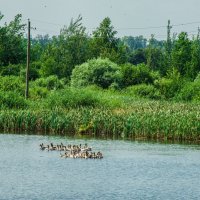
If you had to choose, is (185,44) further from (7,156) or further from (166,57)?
(7,156)

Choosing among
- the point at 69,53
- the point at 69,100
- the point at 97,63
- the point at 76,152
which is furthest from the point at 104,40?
the point at 76,152

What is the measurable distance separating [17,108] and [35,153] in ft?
60.1

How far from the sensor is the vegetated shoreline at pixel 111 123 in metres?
48.5

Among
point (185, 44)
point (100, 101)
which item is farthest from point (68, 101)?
point (185, 44)

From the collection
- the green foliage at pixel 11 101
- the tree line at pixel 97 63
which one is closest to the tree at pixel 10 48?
the tree line at pixel 97 63

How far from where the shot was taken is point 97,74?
8106 centimetres

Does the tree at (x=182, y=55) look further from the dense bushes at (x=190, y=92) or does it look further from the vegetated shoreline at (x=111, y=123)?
the vegetated shoreline at (x=111, y=123)

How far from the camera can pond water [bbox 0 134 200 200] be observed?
98.6ft

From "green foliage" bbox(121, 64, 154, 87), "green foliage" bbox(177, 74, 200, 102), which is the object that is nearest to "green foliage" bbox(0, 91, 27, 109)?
A: "green foliage" bbox(177, 74, 200, 102)

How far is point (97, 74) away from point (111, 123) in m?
30.4

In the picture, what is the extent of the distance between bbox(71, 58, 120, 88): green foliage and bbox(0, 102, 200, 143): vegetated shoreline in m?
26.5

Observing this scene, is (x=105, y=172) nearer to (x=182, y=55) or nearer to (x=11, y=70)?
(x=11, y=70)

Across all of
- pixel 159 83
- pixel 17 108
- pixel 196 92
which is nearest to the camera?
pixel 17 108

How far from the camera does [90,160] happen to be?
130ft
